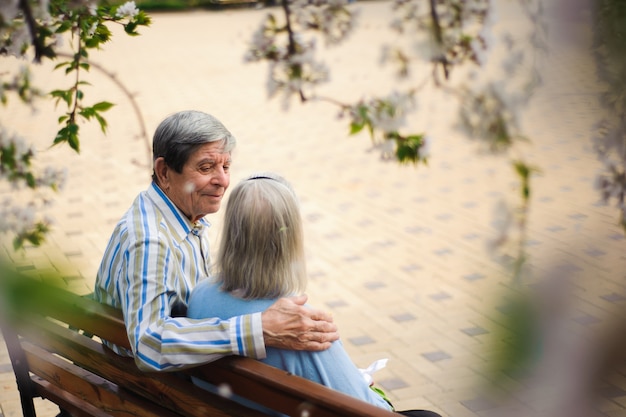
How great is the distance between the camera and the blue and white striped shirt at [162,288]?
1.92 m

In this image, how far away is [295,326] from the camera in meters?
1.95

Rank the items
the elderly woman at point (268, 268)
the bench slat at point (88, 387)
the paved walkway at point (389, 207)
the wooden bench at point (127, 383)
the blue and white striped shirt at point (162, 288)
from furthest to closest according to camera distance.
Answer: the bench slat at point (88, 387)
the elderly woman at point (268, 268)
the blue and white striped shirt at point (162, 288)
the wooden bench at point (127, 383)
the paved walkway at point (389, 207)

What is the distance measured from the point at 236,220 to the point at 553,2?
1.71 m

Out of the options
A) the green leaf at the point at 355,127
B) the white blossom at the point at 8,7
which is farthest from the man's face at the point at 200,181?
the white blossom at the point at 8,7

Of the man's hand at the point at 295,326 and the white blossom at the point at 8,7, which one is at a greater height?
the white blossom at the point at 8,7

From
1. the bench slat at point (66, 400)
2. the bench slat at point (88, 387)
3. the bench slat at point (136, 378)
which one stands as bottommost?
the bench slat at point (66, 400)

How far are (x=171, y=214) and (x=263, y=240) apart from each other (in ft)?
1.34

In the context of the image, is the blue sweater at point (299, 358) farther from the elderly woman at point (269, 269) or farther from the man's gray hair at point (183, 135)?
the man's gray hair at point (183, 135)

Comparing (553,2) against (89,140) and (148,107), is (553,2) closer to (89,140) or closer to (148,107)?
(89,140)

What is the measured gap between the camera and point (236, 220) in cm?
208

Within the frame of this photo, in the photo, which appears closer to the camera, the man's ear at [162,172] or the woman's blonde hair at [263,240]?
the woman's blonde hair at [263,240]

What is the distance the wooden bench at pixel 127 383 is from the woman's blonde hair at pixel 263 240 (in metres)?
0.24

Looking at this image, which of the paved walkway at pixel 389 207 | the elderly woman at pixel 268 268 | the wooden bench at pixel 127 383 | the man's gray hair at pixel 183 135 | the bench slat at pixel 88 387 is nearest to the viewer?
the paved walkway at pixel 389 207

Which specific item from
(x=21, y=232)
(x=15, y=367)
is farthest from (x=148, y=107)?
(x=21, y=232)
